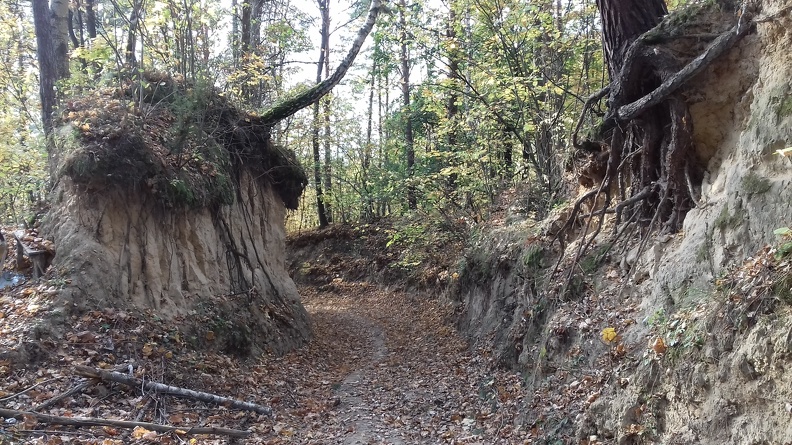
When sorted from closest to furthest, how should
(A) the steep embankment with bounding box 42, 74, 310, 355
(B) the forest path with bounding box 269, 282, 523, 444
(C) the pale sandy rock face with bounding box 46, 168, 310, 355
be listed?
(B) the forest path with bounding box 269, 282, 523, 444, (C) the pale sandy rock face with bounding box 46, 168, 310, 355, (A) the steep embankment with bounding box 42, 74, 310, 355

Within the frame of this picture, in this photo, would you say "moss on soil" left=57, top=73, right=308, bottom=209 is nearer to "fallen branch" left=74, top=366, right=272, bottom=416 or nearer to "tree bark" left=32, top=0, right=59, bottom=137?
"tree bark" left=32, top=0, right=59, bottom=137

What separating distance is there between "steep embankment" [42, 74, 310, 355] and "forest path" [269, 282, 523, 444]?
179cm

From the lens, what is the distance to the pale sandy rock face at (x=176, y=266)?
7.93 m

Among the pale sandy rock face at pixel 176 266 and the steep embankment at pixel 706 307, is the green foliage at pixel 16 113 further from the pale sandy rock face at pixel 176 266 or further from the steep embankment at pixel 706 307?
the steep embankment at pixel 706 307

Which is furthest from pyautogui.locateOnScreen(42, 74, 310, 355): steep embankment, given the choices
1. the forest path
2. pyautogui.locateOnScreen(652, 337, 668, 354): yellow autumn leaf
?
pyautogui.locateOnScreen(652, 337, 668, 354): yellow autumn leaf

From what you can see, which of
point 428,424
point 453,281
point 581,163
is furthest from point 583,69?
point 428,424

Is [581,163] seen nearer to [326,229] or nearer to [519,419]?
[519,419]

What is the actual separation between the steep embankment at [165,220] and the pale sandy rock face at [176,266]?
20 mm

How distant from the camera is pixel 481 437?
6668 mm

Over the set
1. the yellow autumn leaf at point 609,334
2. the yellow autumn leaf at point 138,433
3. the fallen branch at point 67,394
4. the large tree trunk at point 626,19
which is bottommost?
the yellow autumn leaf at point 138,433

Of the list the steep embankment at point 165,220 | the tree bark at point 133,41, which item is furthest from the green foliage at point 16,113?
the steep embankment at point 165,220

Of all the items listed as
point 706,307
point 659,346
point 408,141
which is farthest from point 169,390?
point 408,141

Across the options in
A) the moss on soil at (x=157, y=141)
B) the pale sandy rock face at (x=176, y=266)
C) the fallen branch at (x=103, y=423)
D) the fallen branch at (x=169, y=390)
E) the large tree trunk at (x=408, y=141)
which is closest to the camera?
the fallen branch at (x=103, y=423)

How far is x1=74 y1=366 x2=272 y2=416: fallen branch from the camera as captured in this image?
631cm
